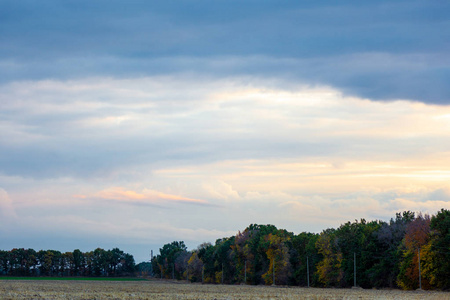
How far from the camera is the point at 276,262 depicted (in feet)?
440

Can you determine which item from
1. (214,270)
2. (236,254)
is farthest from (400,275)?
(214,270)

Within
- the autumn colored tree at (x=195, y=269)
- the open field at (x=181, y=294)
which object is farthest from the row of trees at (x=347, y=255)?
the autumn colored tree at (x=195, y=269)

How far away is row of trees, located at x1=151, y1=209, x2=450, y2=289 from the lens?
88.2 metres

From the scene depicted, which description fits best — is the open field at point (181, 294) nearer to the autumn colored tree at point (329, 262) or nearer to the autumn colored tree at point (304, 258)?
the autumn colored tree at point (329, 262)

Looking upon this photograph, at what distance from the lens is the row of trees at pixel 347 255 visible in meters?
88.2

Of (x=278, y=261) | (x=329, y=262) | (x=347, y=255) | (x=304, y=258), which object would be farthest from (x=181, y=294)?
(x=278, y=261)

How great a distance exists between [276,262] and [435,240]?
5256 cm

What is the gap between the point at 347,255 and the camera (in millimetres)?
112688

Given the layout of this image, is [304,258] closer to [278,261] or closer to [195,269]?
[278,261]

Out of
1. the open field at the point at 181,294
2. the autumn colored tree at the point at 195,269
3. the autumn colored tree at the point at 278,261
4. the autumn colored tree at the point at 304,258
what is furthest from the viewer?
the autumn colored tree at the point at 195,269

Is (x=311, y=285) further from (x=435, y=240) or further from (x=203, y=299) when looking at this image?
(x=203, y=299)

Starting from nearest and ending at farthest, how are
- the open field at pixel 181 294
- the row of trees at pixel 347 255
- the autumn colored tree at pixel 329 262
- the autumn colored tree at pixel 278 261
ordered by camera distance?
the open field at pixel 181 294 → the row of trees at pixel 347 255 → the autumn colored tree at pixel 329 262 → the autumn colored tree at pixel 278 261

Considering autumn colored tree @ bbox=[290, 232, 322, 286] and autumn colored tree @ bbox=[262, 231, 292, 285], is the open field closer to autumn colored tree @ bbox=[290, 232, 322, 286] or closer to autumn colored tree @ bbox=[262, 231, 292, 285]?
autumn colored tree @ bbox=[290, 232, 322, 286]

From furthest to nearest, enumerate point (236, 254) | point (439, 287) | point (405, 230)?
point (236, 254), point (405, 230), point (439, 287)
